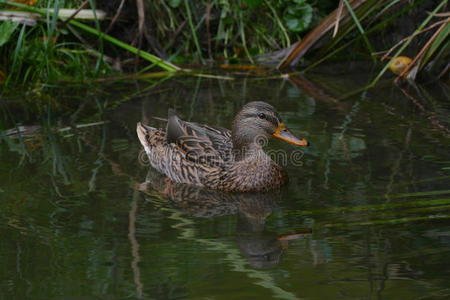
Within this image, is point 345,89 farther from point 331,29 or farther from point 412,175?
point 412,175

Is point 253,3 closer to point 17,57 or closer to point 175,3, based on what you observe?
point 175,3

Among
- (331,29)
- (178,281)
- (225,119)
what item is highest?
(331,29)

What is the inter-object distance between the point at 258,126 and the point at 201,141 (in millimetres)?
636

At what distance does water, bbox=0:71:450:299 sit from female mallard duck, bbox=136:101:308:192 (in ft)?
0.50

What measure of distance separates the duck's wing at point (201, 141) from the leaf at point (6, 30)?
2.99 meters

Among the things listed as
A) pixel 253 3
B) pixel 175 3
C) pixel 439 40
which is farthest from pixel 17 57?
pixel 439 40

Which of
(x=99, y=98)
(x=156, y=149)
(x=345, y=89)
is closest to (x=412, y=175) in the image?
(x=156, y=149)

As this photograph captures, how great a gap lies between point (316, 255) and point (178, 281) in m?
0.87

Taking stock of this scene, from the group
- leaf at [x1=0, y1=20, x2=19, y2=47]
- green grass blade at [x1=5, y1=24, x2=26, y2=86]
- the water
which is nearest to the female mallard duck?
the water

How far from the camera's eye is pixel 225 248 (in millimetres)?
4336

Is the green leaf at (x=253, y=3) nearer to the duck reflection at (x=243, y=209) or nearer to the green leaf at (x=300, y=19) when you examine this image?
the green leaf at (x=300, y=19)

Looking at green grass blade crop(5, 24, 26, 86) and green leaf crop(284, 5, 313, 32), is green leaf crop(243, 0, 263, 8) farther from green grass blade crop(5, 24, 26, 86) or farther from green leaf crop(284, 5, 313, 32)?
green grass blade crop(5, 24, 26, 86)

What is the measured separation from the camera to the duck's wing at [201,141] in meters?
6.05

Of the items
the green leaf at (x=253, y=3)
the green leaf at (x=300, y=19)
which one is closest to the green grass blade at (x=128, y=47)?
the green leaf at (x=253, y=3)
